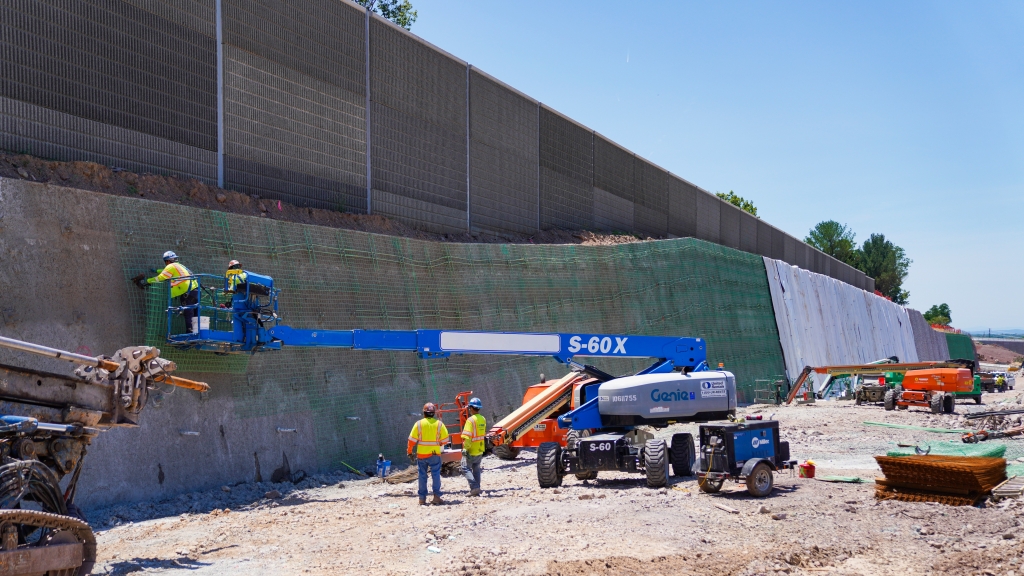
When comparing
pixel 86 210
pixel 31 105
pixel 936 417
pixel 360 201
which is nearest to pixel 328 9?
pixel 360 201

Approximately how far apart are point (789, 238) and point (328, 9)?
39.0 meters

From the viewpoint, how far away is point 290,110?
18.0 m

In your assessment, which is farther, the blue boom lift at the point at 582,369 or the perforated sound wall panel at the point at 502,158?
the perforated sound wall panel at the point at 502,158

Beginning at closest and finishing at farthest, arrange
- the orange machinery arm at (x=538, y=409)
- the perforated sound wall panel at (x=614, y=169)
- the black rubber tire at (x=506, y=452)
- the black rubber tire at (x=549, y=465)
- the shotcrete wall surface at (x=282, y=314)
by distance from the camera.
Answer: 1. the shotcrete wall surface at (x=282, y=314)
2. the black rubber tire at (x=549, y=465)
3. the orange machinery arm at (x=538, y=409)
4. the black rubber tire at (x=506, y=452)
5. the perforated sound wall panel at (x=614, y=169)

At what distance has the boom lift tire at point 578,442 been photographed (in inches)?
546

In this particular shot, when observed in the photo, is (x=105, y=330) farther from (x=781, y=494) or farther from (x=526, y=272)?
(x=526, y=272)

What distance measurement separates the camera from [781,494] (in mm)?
12656

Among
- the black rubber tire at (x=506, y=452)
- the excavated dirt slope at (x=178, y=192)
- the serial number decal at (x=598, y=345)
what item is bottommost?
the black rubber tire at (x=506, y=452)

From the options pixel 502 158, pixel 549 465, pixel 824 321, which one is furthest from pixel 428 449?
pixel 824 321

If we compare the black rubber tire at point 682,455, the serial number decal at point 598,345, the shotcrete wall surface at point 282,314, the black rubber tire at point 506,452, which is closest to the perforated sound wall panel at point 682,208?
the shotcrete wall surface at point 282,314

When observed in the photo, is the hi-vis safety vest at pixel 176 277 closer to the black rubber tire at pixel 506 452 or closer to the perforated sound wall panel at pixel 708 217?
the black rubber tire at pixel 506 452

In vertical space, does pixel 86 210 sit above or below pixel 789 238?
below

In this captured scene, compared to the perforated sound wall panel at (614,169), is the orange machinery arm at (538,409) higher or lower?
lower

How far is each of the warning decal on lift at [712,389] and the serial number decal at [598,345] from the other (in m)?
1.70
